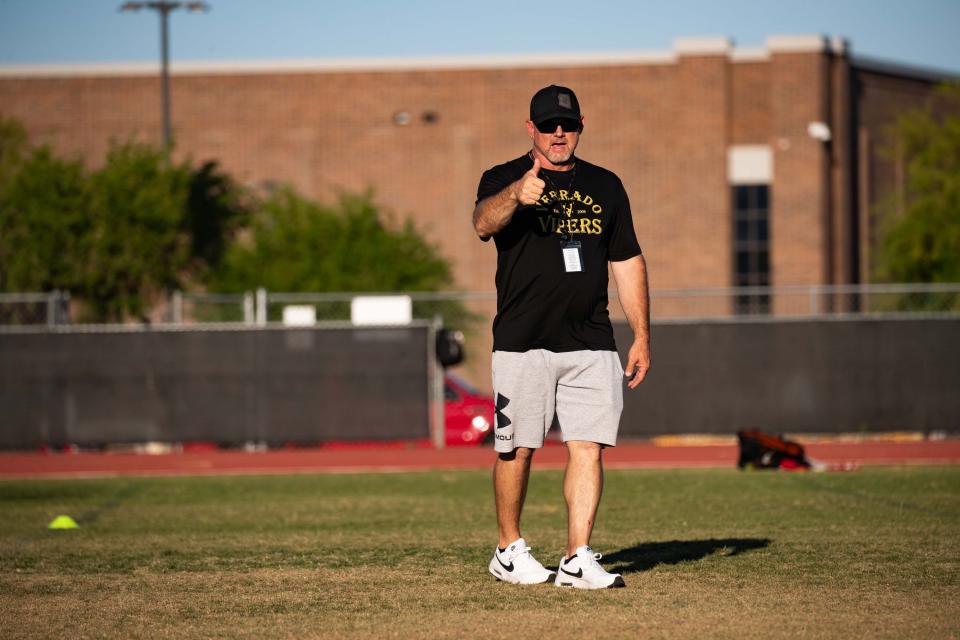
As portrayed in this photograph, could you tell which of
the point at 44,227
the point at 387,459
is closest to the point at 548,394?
the point at 387,459

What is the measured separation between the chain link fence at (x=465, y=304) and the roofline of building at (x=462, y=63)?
7047mm

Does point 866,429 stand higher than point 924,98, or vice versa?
point 924,98

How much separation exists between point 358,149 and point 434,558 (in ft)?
114

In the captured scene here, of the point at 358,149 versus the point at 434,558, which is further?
the point at 358,149

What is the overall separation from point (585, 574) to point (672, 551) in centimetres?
165

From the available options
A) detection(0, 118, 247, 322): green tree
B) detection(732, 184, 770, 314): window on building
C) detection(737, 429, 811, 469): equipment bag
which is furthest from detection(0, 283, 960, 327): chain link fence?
detection(737, 429, 811, 469): equipment bag

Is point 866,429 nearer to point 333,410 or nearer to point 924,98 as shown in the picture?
point 333,410

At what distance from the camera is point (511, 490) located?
6.90 m

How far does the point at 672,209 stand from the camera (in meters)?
41.0

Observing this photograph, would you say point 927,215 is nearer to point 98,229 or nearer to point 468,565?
point 98,229

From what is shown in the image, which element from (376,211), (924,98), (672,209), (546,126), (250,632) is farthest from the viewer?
(924,98)

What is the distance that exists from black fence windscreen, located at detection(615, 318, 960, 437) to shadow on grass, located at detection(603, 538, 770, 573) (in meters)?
13.2

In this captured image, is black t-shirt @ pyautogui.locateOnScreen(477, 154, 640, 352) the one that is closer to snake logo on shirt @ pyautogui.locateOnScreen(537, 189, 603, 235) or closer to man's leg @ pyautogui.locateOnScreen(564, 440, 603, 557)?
snake logo on shirt @ pyautogui.locateOnScreen(537, 189, 603, 235)

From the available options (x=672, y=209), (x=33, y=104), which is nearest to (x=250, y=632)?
(x=672, y=209)
